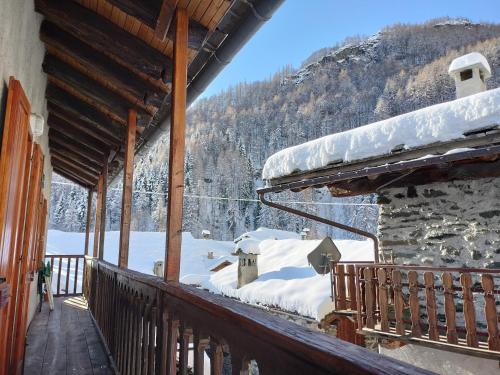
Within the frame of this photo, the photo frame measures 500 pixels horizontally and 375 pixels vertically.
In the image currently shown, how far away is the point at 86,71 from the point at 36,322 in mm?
3408

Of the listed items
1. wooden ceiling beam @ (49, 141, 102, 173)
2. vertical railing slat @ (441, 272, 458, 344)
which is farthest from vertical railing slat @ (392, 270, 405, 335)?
wooden ceiling beam @ (49, 141, 102, 173)

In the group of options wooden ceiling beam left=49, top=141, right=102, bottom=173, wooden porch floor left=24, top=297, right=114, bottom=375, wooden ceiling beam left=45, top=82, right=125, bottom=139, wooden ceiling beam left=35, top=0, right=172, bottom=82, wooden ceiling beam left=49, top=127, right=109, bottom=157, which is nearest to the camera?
wooden ceiling beam left=35, top=0, right=172, bottom=82

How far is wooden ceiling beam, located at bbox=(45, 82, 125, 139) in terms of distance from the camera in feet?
14.6

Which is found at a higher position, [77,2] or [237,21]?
[77,2]

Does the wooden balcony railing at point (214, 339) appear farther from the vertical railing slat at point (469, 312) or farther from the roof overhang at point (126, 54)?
the vertical railing slat at point (469, 312)

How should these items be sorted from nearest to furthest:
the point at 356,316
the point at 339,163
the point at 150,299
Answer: the point at 150,299 < the point at 339,163 < the point at 356,316

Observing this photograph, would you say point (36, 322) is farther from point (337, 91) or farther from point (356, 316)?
point (337, 91)

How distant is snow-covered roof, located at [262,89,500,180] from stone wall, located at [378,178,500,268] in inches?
34.3

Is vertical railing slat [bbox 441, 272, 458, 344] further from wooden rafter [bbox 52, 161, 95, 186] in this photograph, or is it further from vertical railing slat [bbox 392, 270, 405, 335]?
wooden rafter [bbox 52, 161, 95, 186]

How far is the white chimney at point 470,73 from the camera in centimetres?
542

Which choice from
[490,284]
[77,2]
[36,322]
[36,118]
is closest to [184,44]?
[77,2]

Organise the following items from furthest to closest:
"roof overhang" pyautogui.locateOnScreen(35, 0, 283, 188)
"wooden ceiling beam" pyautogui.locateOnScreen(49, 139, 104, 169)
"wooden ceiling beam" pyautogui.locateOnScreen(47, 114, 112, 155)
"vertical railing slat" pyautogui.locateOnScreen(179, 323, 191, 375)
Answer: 1. "wooden ceiling beam" pyautogui.locateOnScreen(49, 139, 104, 169)
2. "wooden ceiling beam" pyautogui.locateOnScreen(47, 114, 112, 155)
3. "roof overhang" pyautogui.locateOnScreen(35, 0, 283, 188)
4. "vertical railing slat" pyautogui.locateOnScreen(179, 323, 191, 375)

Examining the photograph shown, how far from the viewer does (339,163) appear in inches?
170

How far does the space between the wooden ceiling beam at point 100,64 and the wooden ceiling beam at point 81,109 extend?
3.18ft
